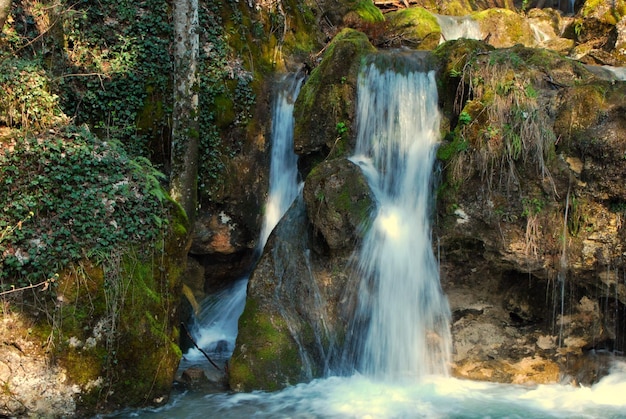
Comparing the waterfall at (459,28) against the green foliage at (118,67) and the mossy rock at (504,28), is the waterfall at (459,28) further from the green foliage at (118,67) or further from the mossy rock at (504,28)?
the green foliage at (118,67)

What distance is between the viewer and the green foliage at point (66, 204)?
534 centimetres

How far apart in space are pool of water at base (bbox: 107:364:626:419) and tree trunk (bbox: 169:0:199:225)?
133 inches

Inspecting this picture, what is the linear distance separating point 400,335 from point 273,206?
147 inches

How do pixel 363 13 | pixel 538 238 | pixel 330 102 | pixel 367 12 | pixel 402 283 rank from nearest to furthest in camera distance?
pixel 538 238 < pixel 402 283 < pixel 330 102 < pixel 363 13 < pixel 367 12

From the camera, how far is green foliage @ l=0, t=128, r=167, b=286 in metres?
5.34

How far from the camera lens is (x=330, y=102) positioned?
28.6ft

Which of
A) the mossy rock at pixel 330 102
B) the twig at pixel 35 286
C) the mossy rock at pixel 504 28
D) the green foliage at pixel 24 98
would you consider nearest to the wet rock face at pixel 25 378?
the twig at pixel 35 286

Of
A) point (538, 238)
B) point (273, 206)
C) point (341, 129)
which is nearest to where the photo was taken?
point (538, 238)

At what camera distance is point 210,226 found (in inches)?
369

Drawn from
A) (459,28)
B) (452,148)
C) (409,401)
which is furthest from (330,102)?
(459,28)

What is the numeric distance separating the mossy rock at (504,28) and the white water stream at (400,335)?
697 cm

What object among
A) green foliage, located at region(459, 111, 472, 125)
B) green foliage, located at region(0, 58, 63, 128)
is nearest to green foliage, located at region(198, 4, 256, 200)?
green foliage, located at region(0, 58, 63, 128)

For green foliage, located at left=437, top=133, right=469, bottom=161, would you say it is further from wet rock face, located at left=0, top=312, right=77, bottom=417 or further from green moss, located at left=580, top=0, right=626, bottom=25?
green moss, located at left=580, top=0, right=626, bottom=25

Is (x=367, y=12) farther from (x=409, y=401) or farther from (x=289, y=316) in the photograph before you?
(x=409, y=401)
